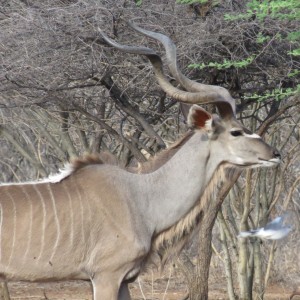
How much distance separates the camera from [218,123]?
4773 millimetres

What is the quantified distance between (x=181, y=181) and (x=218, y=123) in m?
0.34

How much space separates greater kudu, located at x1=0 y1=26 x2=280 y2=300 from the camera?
15.1 ft

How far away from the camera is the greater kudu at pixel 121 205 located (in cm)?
460

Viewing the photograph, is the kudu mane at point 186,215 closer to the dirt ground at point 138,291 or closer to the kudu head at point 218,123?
the kudu head at point 218,123

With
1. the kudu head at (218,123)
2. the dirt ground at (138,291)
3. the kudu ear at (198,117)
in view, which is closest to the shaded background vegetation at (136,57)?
the kudu head at (218,123)

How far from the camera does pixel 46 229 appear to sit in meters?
4.68

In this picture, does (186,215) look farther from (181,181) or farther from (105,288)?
(105,288)

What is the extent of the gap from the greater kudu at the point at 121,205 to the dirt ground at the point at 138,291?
3.32 metres

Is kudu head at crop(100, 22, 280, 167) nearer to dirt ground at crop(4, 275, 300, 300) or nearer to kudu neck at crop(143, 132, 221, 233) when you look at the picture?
kudu neck at crop(143, 132, 221, 233)

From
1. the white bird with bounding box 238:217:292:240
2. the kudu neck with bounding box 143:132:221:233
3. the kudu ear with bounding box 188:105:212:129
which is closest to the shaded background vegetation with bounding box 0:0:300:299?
the kudu ear with bounding box 188:105:212:129

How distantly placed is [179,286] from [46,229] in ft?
15.2

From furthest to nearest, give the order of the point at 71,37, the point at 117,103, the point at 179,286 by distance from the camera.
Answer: the point at 179,286
the point at 117,103
the point at 71,37

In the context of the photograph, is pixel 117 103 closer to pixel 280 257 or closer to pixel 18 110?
pixel 18 110

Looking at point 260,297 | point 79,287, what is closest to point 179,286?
point 79,287
